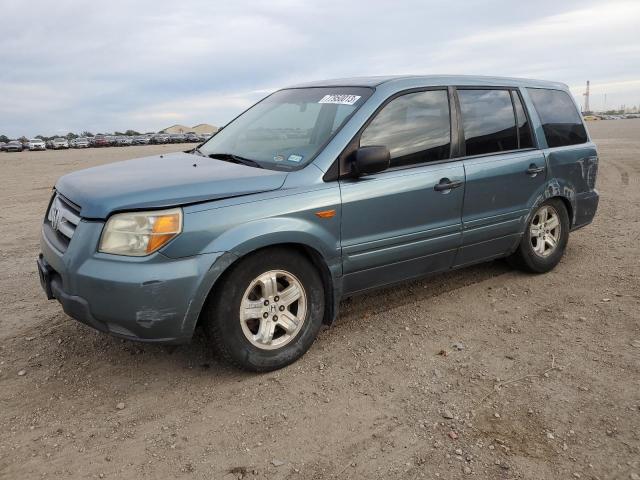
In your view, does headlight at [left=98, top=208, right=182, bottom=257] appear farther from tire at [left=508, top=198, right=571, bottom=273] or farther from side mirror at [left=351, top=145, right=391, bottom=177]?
tire at [left=508, top=198, right=571, bottom=273]

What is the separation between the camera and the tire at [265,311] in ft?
10.5

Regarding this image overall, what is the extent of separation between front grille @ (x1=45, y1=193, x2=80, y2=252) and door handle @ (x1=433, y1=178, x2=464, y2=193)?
2.43 meters

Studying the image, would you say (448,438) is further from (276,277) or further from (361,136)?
(361,136)

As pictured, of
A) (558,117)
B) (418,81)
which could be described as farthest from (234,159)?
(558,117)

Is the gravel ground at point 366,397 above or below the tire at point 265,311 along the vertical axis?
below

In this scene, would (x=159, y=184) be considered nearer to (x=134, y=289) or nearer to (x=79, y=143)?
(x=134, y=289)

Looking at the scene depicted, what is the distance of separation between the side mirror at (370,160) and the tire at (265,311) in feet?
2.25

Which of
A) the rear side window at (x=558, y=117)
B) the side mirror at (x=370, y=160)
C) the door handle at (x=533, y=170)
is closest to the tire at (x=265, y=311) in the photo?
the side mirror at (x=370, y=160)

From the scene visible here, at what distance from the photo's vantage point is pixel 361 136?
367 cm

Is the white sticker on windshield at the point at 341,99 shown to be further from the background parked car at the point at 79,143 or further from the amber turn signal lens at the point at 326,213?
the background parked car at the point at 79,143

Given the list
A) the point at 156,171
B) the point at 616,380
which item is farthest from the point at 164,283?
the point at 616,380

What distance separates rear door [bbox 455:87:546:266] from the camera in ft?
14.1

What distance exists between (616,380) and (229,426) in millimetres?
2297

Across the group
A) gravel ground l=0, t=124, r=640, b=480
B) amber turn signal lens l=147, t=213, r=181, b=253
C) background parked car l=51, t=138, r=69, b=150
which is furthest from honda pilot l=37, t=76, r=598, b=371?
background parked car l=51, t=138, r=69, b=150
